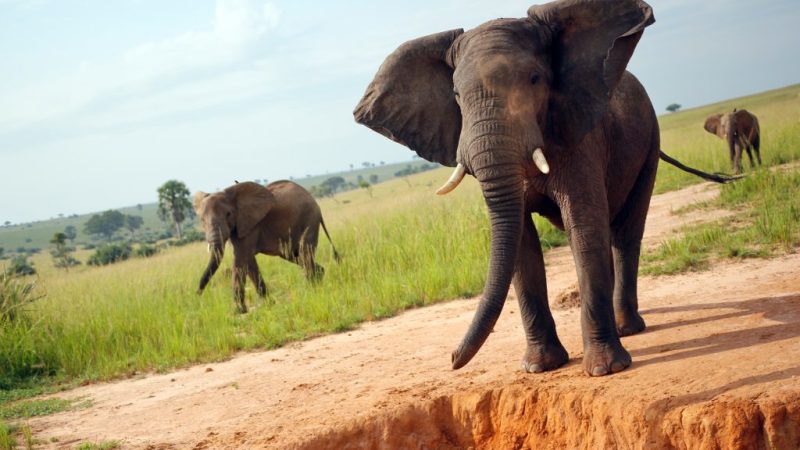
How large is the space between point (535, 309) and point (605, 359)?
62cm

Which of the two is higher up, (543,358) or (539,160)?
(539,160)

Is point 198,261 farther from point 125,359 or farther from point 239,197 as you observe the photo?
point 125,359

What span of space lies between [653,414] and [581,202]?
128 centimetres

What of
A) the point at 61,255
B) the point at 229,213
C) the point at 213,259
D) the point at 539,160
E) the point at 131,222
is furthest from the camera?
the point at 131,222

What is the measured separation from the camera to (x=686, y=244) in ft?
27.7

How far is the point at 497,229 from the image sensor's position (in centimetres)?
450

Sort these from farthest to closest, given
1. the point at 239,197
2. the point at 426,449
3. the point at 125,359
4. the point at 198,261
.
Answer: the point at 198,261 < the point at 239,197 < the point at 125,359 < the point at 426,449

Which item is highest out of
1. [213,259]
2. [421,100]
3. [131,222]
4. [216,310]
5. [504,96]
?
[131,222]

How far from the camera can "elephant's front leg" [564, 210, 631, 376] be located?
479 cm

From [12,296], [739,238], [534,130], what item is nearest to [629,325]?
[534,130]

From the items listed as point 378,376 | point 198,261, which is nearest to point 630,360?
point 378,376

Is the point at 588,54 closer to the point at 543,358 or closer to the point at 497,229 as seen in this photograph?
the point at 497,229

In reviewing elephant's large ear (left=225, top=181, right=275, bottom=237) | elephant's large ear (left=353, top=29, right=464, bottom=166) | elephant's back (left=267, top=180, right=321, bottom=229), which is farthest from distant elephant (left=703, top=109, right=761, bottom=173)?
elephant's large ear (left=353, top=29, right=464, bottom=166)

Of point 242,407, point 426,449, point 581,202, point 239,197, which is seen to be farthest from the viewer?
point 239,197
